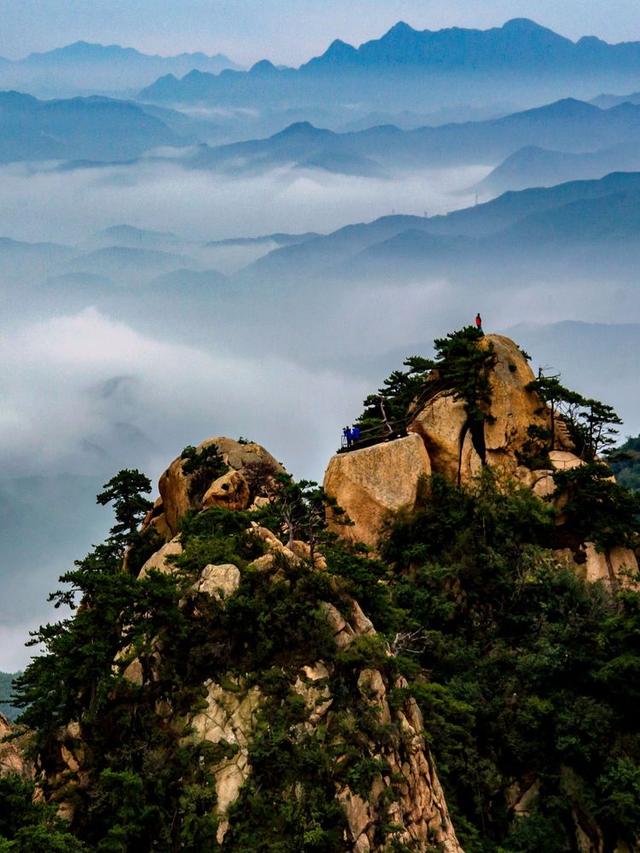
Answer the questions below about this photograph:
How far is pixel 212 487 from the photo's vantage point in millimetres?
34125

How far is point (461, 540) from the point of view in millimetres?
33531

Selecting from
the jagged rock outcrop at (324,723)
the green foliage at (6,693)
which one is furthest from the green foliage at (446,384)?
the green foliage at (6,693)

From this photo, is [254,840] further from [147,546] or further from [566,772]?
[147,546]

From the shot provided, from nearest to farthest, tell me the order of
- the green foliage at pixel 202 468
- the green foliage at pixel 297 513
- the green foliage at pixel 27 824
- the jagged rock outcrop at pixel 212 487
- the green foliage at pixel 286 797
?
the green foliage at pixel 27 824
the green foliage at pixel 286 797
the green foliage at pixel 297 513
the jagged rock outcrop at pixel 212 487
the green foliage at pixel 202 468

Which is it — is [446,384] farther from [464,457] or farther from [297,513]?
[297,513]

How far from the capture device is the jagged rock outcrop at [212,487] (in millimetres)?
33938

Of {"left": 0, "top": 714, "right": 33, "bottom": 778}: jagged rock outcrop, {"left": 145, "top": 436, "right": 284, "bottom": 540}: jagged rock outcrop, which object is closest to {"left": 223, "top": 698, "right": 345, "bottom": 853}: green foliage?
{"left": 0, "top": 714, "right": 33, "bottom": 778}: jagged rock outcrop

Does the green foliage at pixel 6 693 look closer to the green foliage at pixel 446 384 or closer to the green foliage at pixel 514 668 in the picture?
the green foliage at pixel 446 384

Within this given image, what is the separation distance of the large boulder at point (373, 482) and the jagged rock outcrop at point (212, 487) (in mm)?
2771

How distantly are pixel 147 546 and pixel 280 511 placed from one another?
851 cm

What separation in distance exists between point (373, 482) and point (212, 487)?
16.9ft

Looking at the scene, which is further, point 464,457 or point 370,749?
point 464,457

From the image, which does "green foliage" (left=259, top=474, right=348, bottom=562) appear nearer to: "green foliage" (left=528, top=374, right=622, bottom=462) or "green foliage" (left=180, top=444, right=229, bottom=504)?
"green foliage" (left=180, top=444, right=229, bottom=504)

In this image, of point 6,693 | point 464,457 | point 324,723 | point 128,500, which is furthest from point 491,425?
point 6,693
